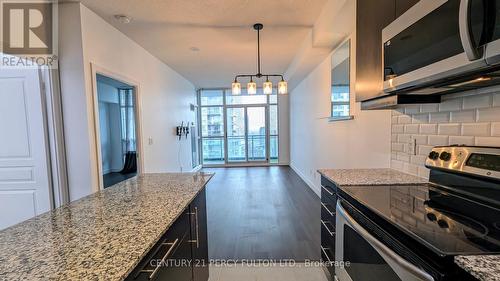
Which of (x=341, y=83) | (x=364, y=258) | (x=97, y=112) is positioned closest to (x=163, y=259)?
(x=364, y=258)

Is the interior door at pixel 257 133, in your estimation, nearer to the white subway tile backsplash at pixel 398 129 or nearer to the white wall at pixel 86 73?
the white wall at pixel 86 73

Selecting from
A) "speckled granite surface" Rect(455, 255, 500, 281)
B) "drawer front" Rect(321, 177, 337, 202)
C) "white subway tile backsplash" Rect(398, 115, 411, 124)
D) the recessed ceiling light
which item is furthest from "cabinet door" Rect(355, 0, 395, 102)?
the recessed ceiling light

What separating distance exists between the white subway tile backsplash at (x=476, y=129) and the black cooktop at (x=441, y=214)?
28 cm

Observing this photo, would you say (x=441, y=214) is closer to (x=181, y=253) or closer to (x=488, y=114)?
(x=488, y=114)

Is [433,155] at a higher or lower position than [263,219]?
higher

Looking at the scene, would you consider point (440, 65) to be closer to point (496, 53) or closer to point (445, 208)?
point (496, 53)

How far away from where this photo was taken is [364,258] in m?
1.31

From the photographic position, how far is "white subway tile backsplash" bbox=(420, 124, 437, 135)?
5.48ft

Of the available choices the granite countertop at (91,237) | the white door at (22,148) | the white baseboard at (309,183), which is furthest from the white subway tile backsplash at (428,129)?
the white door at (22,148)

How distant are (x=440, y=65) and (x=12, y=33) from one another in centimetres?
343

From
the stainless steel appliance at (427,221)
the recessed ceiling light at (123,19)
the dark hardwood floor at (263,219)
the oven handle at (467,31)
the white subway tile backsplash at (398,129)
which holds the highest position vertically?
the recessed ceiling light at (123,19)

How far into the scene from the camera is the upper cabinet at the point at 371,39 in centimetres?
152

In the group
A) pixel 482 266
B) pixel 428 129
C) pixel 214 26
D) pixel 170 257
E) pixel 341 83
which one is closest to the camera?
pixel 482 266

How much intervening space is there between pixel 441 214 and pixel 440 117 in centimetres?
78
